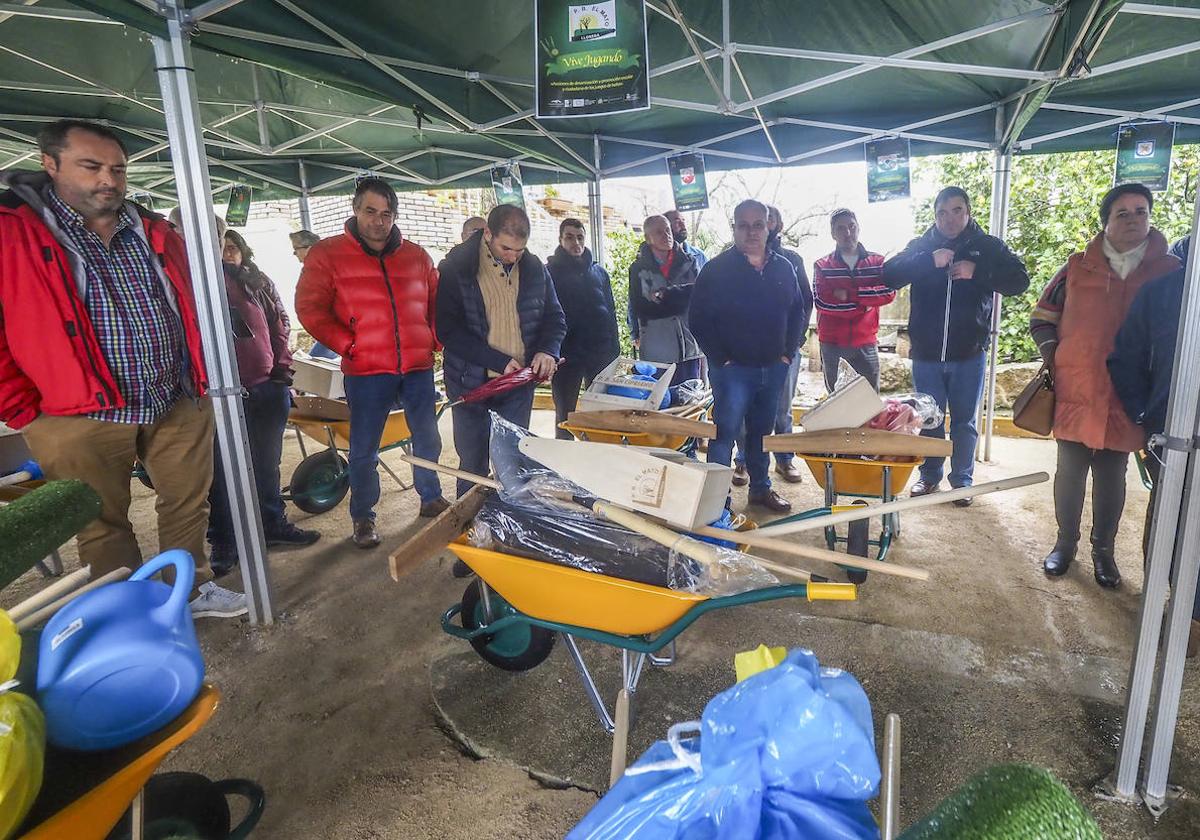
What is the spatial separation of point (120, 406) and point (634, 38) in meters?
2.41

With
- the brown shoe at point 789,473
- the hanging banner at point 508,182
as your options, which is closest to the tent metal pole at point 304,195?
the hanging banner at point 508,182

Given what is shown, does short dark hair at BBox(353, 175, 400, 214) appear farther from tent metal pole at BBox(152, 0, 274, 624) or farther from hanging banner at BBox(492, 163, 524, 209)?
hanging banner at BBox(492, 163, 524, 209)

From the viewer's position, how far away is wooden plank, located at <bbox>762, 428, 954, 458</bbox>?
7.29 feet

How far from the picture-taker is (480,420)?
3.04 meters

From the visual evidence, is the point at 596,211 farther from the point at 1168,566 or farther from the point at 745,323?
the point at 1168,566

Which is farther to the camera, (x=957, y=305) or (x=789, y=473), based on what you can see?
(x=789, y=473)

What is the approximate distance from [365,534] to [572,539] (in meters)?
1.92

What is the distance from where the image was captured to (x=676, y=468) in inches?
61.7

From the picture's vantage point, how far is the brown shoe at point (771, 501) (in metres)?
3.57

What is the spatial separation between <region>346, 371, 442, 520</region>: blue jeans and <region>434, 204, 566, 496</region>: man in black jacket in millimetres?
212

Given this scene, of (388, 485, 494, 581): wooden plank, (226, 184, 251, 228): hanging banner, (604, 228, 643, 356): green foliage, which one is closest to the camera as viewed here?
(388, 485, 494, 581): wooden plank

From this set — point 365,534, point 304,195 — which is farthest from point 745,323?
point 304,195

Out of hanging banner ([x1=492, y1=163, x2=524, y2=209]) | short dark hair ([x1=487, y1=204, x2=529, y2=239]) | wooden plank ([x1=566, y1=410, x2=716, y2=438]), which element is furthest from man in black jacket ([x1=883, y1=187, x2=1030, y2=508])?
hanging banner ([x1=492, y1=163, x2=524, y2=209])

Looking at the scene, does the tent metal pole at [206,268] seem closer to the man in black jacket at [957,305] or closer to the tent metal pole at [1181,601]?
the tent metal pole at [1181,601]
